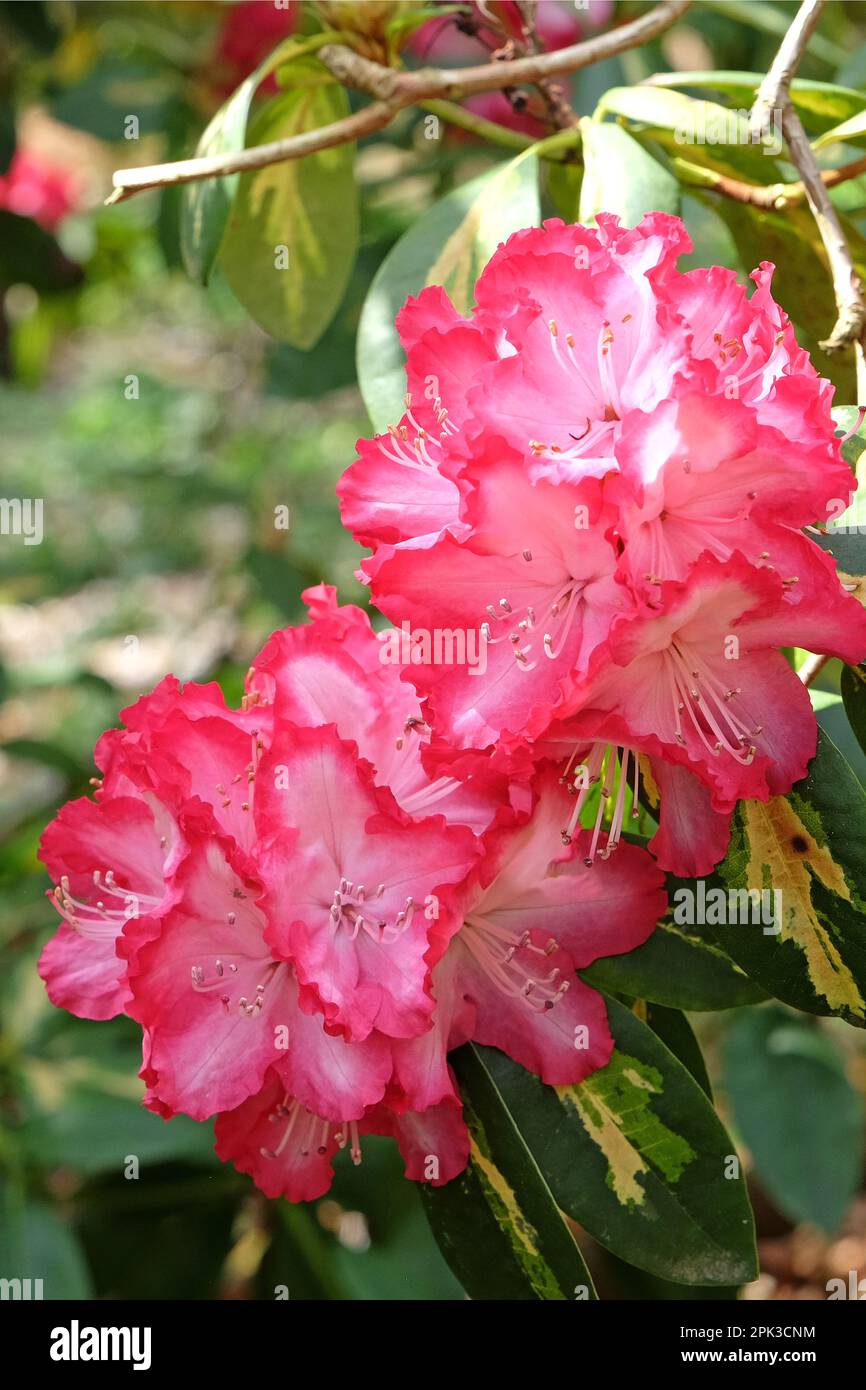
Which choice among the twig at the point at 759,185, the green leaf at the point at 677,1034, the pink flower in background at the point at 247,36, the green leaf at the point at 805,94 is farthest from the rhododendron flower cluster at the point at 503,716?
the pink flower in background at the point at 247,36

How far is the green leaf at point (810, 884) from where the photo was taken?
2.26ft

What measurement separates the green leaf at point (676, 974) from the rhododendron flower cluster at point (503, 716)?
2 cm

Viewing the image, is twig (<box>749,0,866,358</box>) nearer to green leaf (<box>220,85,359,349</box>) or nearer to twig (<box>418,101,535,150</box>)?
twig (<box>418,101,535,150</box>)

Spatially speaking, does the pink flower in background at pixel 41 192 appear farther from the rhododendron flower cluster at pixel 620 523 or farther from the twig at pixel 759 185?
the rhododendron flower cluster at pixel 620 523

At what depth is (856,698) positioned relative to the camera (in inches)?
27.8

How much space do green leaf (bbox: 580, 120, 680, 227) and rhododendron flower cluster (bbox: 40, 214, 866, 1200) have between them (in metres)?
0.13

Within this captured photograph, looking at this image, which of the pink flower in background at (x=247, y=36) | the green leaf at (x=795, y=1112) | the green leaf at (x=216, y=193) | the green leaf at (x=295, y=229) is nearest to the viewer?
the green leaf at (x=216, y=193)

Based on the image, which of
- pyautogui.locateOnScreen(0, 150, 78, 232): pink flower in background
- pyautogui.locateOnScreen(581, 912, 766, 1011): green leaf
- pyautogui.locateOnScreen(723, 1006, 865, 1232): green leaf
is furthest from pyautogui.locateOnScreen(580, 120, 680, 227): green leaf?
pyautogui.locateOnScreen(0, 150, 78, 232): pink flower in background

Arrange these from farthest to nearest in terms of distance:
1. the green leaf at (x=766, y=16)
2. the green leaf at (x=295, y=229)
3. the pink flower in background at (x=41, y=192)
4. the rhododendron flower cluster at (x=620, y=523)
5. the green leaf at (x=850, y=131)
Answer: the pink flower in background at (x=41, y=192) → the green leaf at (x=766, y=16) → the green leaf at (x=295, y=229) → the green leaf at (x=850, y=131) → the rhododendron flower cluster at (x=620, y=523)

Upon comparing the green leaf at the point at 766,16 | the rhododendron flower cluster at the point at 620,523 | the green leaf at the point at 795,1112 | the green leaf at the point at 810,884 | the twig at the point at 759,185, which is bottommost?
the green leaf at the point at 795,1112

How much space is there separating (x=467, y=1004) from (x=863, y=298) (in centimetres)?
44

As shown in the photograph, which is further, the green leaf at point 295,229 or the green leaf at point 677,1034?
the green leaf at point 295,229

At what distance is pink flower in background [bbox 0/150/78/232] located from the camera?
254 cm

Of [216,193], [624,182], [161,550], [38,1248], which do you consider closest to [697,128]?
[624,182]
